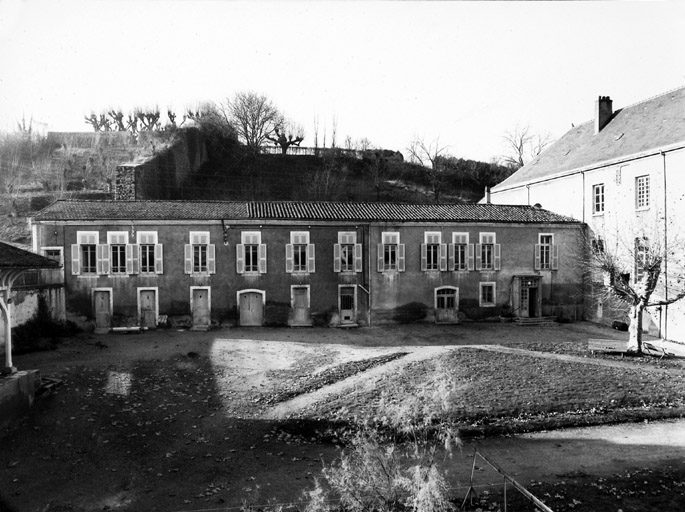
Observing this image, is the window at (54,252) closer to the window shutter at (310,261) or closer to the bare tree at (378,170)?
the window shutter at (310,261)

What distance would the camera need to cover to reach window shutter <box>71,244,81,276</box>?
23.3m

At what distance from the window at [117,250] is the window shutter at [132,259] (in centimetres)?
24

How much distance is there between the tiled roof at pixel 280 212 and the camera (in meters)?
24.0

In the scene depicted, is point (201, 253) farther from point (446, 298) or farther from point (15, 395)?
point (446, 298)

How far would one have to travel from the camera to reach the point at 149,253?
2391cm

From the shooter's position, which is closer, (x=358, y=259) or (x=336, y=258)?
(x=336, y=258)

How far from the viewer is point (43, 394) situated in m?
13.9

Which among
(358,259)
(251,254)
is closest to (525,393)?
(358,259)

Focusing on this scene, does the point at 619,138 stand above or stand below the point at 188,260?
above

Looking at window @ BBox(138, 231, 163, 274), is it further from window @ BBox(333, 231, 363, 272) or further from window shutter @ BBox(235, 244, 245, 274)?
window @ BBox(333, 231, 363, 272)

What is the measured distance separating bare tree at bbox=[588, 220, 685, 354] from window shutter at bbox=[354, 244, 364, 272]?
10891mm

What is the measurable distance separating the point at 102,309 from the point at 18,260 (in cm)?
1093

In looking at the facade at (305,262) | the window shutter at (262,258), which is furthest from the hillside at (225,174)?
the window shutter at (262,258)

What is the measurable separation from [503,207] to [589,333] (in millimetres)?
8801
